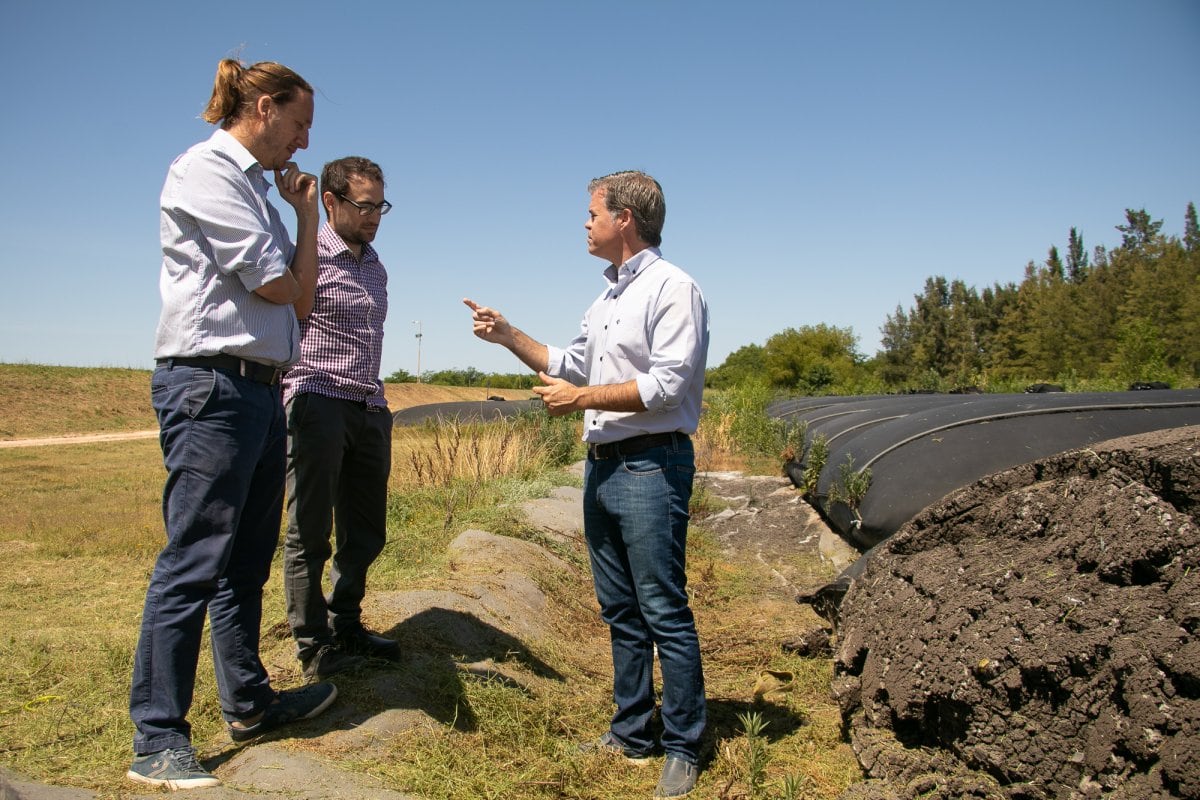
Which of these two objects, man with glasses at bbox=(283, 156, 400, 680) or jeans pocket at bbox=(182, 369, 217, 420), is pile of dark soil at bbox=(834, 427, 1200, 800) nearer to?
man with glasses at bbox=(283, 156, 400, 680)

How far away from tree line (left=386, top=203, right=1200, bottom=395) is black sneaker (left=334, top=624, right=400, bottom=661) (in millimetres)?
23061

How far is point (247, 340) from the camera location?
2469mm

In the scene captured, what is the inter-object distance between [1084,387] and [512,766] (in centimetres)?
2609

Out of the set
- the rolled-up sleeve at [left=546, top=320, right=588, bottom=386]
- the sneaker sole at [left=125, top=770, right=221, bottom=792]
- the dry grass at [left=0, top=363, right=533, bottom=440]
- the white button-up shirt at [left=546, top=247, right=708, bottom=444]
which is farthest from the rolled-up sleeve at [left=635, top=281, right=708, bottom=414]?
the dry grass at [left=0, top=363, right=533, bottom=440]

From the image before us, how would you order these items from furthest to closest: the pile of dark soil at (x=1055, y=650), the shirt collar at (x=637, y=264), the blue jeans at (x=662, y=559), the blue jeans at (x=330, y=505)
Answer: the blue jeans at (x=330, y=505) < the shirt collar at (x=637, y=264) < the blue jeans at (x=662, y=559) < the pile of dark soil at (x=1055, y=650)

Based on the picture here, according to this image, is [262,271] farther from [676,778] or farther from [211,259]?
[676,778]

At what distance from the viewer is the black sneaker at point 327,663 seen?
323cm

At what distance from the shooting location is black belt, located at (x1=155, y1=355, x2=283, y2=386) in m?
2.45

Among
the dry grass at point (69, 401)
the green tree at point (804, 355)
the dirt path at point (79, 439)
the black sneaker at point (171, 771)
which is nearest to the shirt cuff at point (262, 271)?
the black sneaker at point (171, 771)

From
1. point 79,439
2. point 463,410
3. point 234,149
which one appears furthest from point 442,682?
point 79,439

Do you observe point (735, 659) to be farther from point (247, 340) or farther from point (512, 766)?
point (247, 340)

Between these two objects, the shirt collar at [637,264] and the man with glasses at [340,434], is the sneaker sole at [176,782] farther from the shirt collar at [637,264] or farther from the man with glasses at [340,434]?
the shirt collar at [637,264]

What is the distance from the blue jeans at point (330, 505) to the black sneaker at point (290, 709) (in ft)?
1.04

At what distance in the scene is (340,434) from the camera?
126 inches
